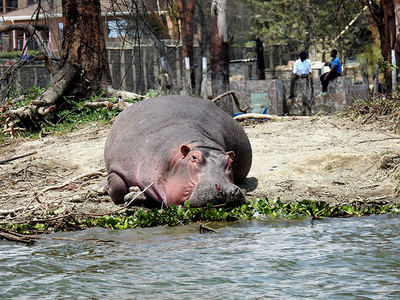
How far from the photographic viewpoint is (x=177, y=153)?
235 inches

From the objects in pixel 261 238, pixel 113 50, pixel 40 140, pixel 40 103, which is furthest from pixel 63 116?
pixel 113 50

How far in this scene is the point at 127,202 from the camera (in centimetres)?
626

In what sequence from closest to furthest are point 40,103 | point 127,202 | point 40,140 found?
point 127,202 → point 40,140 → point 40,103

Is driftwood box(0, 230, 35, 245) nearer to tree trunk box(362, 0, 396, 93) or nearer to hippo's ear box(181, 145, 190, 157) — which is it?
hippo's ear box(181, 145, 190, 157)

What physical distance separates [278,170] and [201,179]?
6.22 feet

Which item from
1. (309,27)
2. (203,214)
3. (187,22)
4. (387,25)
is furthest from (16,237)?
(309,27)

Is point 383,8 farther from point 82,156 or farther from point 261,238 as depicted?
point 261,238

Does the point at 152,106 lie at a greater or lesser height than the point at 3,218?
greater

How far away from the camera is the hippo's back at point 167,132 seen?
6.36m

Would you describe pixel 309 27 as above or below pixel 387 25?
above

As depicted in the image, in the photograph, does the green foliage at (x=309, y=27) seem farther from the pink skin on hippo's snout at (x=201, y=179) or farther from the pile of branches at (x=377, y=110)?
the pink skin on hippo's snout at (x=201, y=179)

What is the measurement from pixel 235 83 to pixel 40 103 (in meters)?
7.31

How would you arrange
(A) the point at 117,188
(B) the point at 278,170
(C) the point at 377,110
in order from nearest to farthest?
(A) the point at 117,188
(B) the point at 278,170
(C) the point at 377,110

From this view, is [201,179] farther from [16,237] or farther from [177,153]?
[16,237]
